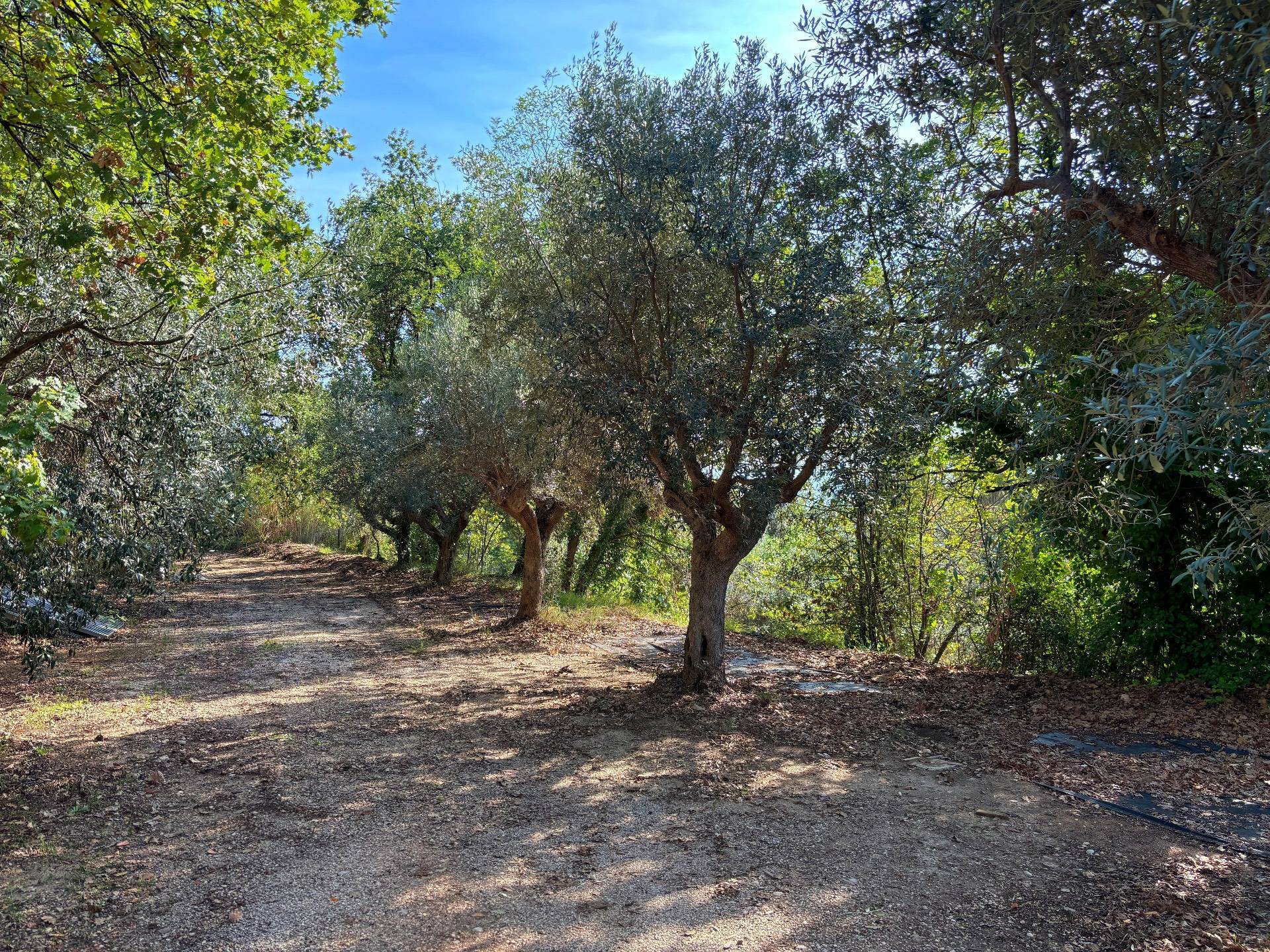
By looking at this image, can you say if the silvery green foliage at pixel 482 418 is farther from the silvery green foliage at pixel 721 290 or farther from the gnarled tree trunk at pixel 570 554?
the gnarled tree trunk at pixel 570 554

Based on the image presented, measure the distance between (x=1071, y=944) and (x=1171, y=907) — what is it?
2.37 feet

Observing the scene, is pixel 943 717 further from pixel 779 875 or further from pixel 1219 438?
pixel 1219 438

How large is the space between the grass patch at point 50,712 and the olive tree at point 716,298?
19.5 ft

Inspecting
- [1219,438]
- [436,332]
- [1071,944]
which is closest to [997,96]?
[1219,438]

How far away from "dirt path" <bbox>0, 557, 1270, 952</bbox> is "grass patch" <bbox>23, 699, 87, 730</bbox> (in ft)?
0.14

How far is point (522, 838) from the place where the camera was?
17.2 feet

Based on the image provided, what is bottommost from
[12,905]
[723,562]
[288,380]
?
[12,905]

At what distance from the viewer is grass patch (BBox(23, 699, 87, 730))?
7.63m

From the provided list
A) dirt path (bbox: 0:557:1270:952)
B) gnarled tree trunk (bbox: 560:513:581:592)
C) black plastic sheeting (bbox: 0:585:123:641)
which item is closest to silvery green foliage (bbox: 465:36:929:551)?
dirt path (bbox: 0:557:1270:952)

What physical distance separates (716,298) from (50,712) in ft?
25.9

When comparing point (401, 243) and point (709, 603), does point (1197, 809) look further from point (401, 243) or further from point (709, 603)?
point (401, 243)

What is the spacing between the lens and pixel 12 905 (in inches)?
163

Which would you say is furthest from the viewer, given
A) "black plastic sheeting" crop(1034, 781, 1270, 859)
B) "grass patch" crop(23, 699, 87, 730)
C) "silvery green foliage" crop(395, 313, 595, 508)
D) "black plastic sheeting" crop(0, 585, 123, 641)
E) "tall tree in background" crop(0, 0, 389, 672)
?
"silvery green foliage" crop(395, 313, 595, 508)

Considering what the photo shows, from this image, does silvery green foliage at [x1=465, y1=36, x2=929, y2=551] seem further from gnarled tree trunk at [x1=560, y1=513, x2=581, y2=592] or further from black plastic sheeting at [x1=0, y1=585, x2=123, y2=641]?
gnarled tree trunk at [x1=560, y1=513, x2=581, y2=592]
